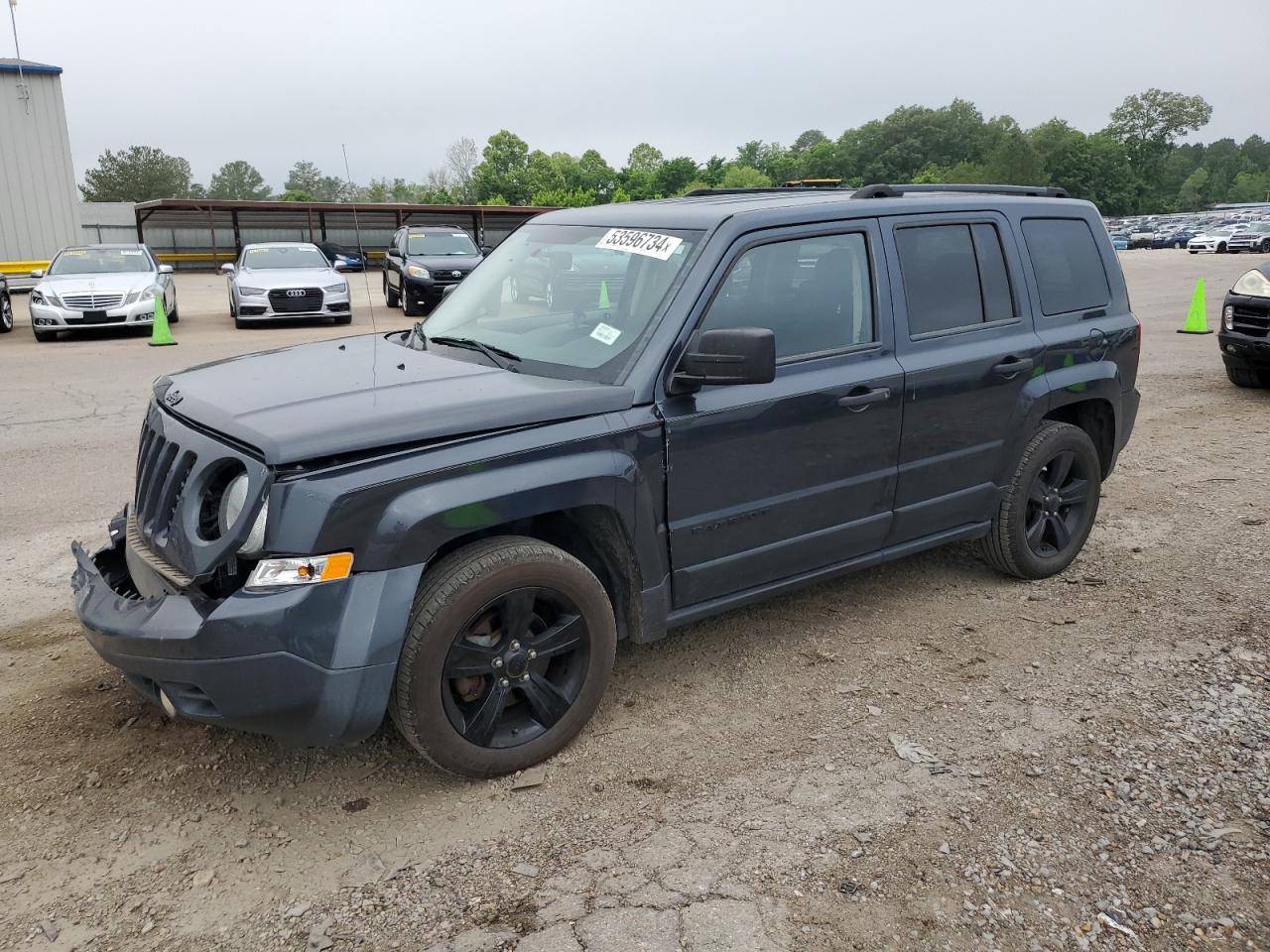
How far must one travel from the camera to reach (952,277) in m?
4.31

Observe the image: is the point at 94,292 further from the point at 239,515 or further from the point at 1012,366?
the point at 1012,366

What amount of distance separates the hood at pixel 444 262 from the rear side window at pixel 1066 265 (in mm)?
14408

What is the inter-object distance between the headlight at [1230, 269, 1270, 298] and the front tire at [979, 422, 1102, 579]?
5386 mm

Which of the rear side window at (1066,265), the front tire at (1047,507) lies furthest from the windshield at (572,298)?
the front tire at (1047,507)

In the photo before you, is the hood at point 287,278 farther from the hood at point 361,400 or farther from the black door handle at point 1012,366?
the black door handle at point 1012,366

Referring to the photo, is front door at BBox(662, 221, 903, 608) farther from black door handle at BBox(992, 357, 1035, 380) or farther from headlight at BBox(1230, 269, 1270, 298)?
headlight at BBox(1230, 269, 1270, 298)

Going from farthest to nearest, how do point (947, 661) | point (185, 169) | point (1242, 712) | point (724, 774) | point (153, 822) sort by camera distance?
point (185, 169) → point (947, 661) → point (1242, 712) → point (724, 774) → point (153, 822)

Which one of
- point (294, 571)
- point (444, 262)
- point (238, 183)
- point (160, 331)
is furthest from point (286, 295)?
point (238, 183)

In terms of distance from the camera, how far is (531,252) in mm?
4297

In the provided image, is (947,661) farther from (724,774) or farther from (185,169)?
(185,169)

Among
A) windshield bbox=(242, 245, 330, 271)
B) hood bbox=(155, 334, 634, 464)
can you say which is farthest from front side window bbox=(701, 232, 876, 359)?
windshield bbox=(242, 245, 330, 271)

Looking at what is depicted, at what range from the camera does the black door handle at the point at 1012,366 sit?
14.3ft

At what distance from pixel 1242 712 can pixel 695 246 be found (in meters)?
2.64

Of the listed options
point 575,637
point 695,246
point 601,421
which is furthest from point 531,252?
point 575,637
